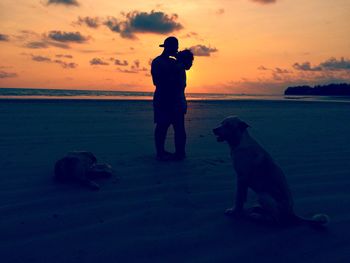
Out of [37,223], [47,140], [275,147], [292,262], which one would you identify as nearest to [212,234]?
[292,262]

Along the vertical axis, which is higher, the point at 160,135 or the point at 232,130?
the point at 232,130

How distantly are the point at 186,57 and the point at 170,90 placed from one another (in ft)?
2.09

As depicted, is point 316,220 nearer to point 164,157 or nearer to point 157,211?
point 157,211

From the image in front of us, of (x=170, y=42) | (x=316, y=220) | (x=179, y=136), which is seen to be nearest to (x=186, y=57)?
(x=170, y=42)

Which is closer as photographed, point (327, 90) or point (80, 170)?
point (80, 170)

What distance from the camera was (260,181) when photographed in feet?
11.9

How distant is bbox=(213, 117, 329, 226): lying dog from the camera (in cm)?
355

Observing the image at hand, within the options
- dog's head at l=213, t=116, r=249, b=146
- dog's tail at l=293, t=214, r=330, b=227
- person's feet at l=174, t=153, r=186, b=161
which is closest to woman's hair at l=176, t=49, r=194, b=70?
person's feet at l=174, t=153, r=186, b=161

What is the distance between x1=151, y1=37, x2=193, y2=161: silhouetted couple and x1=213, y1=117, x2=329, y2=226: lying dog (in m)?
2.67

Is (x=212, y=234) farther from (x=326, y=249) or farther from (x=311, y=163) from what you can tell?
(x=311, y=163)

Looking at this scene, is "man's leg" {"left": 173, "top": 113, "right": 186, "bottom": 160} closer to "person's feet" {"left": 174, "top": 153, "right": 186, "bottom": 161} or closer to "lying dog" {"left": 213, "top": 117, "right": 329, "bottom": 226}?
"person's feet" {"left": 174, "top": 153, "right": 186, "bottom": 161}

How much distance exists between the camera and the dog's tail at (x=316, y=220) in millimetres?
3490

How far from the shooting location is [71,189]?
4660 millimetres

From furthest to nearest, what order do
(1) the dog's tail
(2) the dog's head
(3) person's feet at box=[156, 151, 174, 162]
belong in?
(3) person's feet at box=[156, 151, 174, 162]
(2) the dog's head
(1) the dog's tail
